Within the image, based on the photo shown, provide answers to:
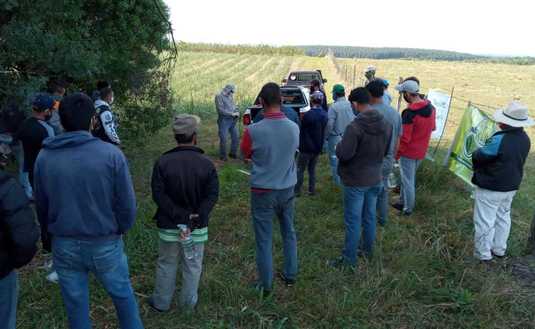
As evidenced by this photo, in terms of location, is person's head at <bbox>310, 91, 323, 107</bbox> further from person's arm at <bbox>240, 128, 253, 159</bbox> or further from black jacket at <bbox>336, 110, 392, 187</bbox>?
person's arm at <bbox>240, 128, 253, 159</bbox>

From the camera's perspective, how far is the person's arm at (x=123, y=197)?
2852 millimetres

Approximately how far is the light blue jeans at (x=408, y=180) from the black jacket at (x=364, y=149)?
5.79ft

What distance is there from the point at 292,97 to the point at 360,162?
644 centimetres

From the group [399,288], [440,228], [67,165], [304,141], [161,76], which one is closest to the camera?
[67,165]

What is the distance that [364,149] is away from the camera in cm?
437

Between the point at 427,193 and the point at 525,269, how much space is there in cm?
218

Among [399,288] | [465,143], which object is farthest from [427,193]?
[399,288]

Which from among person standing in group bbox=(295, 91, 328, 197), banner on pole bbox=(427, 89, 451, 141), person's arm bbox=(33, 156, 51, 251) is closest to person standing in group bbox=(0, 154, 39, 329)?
person's arm bbox=(33, 156, 51, 251)

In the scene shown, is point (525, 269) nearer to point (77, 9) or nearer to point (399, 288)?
point (399, 288)

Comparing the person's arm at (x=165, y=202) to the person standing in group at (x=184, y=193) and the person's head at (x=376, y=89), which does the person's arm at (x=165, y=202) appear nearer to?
the person standing in group at (x=184, y=193)

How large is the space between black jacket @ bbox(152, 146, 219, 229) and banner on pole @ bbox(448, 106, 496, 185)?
4.72 meters

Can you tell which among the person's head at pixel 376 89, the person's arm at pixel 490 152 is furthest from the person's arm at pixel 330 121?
the person's arm at pixel 490 152

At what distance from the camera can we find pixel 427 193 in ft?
22.5

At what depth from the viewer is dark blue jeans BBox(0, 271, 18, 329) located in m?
2.65
